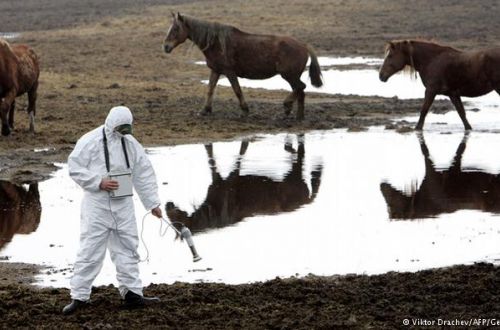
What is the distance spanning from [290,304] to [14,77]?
404 inches

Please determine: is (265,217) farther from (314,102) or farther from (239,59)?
(314,102)

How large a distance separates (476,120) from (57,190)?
9258 millimetres

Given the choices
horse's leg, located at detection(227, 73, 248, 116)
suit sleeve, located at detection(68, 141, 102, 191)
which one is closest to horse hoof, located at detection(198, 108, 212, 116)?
horse's leg, located at detection(227, 73, 248, 116)

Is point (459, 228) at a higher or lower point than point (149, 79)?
higher

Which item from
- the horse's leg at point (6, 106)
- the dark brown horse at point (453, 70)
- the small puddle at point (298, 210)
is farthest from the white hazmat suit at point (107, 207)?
the dark brown horse at point (453, 70)

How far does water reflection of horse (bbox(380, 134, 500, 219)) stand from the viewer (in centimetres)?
1291

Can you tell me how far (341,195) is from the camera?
13.8 m

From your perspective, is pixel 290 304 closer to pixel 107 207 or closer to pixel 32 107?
pixel 107 207

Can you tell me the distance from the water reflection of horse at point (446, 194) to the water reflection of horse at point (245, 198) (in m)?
1.11

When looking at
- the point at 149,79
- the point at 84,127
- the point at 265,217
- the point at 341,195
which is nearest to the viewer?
the point at 265,217

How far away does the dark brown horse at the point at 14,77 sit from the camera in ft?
58.4

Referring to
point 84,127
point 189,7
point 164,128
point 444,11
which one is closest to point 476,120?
point 164,128

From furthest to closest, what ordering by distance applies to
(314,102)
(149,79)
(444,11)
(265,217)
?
(444,11) → (149,79) → (314,102) → (265,217)

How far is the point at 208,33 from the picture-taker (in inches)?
835
